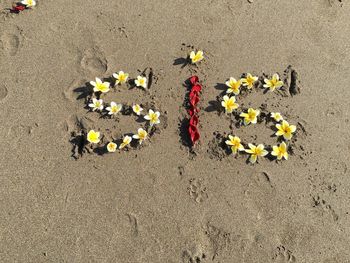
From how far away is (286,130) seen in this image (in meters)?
A: 3.94

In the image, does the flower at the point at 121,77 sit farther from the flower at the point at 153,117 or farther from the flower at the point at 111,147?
the flower at the point at 111,147

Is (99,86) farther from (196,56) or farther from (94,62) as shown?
(196,56)

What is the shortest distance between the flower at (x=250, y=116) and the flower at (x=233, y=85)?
0.26 m

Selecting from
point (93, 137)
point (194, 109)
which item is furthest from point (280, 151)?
point (93, 137)

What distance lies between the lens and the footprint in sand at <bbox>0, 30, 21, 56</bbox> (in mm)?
4430

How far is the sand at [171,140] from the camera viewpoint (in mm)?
3533

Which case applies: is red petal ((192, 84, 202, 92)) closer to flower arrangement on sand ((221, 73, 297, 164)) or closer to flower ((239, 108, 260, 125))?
flower arrangement on sand ((221, 73, 297, 164))

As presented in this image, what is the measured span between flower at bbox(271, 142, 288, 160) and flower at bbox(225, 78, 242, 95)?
0.73 metres

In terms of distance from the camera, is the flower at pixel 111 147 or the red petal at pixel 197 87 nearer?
the flower at pixel 111 147

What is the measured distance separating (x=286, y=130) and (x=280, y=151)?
0.24m

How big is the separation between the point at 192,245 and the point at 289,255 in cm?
87

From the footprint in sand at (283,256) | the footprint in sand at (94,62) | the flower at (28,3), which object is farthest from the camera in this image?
the flower at (28,3)

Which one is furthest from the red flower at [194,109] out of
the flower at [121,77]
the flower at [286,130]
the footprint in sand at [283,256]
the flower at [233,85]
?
the footprint in sand at [283,256]

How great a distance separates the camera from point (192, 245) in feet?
11.5
